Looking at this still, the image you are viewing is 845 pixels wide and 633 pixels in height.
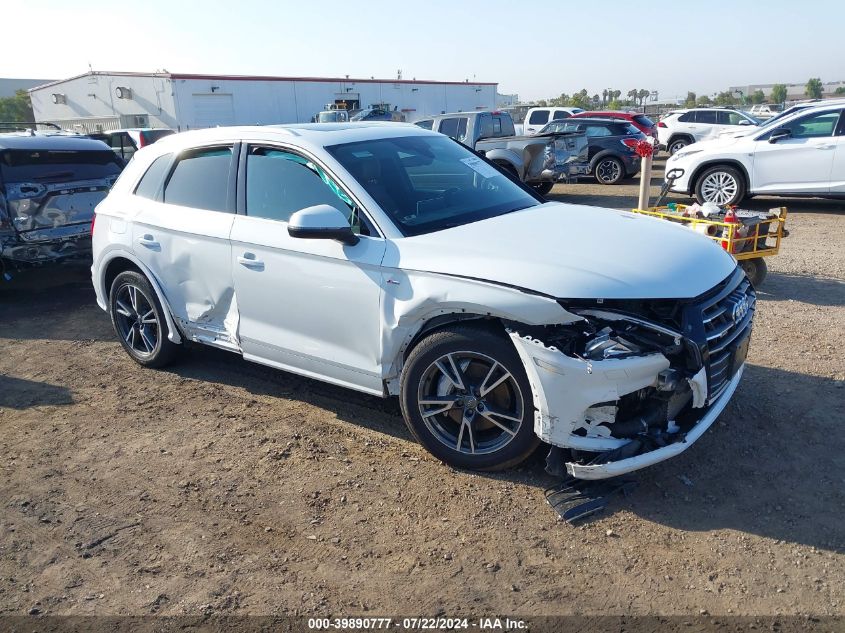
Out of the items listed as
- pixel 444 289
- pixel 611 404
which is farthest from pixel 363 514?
pixel 611 404

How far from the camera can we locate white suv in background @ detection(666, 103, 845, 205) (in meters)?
11.0

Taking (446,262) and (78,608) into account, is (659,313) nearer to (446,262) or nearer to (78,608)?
(446,262)

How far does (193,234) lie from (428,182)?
66.4 inches

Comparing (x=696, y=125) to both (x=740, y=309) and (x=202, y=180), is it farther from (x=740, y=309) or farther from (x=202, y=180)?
(x=202, y=180)

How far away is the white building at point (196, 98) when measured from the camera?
107 ft

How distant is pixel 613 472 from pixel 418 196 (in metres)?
2.04

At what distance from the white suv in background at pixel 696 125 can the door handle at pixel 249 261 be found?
19384 mm

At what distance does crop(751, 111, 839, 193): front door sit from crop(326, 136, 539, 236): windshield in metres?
8.18

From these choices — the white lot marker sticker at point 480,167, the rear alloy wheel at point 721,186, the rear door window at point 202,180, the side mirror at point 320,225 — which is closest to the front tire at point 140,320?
the rear door window at point 202,180

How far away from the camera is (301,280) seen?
417 centimetres

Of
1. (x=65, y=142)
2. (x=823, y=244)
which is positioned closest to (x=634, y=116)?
(x=823, y=244)

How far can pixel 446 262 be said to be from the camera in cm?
361

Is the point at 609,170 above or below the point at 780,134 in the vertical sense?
below

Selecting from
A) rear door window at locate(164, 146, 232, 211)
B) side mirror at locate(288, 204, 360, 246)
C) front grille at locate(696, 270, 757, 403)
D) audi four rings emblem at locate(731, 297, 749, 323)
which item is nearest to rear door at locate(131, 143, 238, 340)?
rear door window at locate(164, 146, 232, 211)
